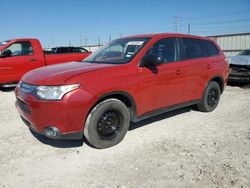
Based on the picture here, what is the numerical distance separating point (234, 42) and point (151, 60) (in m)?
15.1

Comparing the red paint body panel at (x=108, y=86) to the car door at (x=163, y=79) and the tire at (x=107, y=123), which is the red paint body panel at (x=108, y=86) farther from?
the tire at (x=107, y=123)

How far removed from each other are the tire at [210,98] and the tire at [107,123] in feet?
7.94

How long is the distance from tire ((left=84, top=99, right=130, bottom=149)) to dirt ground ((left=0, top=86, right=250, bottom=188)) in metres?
0.16

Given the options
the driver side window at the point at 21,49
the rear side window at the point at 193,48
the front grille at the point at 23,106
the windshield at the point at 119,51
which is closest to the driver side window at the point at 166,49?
the windshield at the point at 119,51

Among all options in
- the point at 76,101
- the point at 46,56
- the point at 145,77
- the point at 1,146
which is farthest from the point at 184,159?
the point at 46,56

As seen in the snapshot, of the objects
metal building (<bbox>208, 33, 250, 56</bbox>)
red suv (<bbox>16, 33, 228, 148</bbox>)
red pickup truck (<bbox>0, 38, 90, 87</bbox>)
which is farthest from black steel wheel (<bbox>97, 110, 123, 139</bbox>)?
metal building (<bbox>208, 33, 250, 56</bbox>)

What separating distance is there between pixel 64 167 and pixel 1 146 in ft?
4.57

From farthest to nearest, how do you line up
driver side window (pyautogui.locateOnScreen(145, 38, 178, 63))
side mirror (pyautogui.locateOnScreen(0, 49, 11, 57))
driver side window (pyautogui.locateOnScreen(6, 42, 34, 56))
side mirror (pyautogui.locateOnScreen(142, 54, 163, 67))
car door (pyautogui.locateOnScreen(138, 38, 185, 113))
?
driver side window (pyautogui.locateOnScreen(6, 42, 34, 56)) < side mirror (pyautogui.locateOnScreen(0, 49, 11, 57)) < driver side window (pyautogui.locateOnScreen(145, 38, 178, 63)) < car door (pyautogui.locateOnScreen(138, 38, 185, 113)) < side mirror (pyautogui.locateOnScreen(142, 54, 163, 67))

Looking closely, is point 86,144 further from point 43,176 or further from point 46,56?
point 46,56

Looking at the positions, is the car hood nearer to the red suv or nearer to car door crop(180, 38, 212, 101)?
the red suv

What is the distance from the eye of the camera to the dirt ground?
10.8 feet

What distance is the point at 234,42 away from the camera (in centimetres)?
1759

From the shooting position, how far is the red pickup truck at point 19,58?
876 cm

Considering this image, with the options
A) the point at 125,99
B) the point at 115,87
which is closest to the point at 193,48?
the point at 125,99
